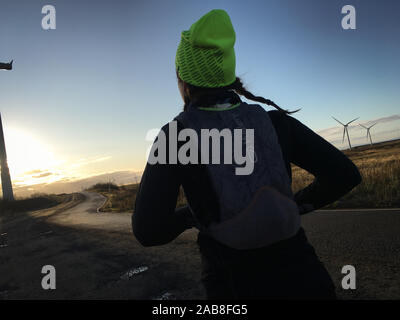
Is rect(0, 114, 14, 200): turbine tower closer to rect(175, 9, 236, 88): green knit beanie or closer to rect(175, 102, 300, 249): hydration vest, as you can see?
rect(175, 9, 236, 88): green knit beanie

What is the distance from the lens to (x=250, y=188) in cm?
104

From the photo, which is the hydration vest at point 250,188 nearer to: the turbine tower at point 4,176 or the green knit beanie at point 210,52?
the green knit beanie at point 210,52

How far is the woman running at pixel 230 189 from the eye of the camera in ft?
3.33

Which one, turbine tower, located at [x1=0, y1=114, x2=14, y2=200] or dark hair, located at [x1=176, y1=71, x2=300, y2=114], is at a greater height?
dark hair, located at [x1=176, y1=71, x2=300, y2=114]

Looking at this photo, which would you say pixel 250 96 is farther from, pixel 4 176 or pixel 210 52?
pixel 4 176

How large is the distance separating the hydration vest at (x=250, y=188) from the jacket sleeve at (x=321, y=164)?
0.63ft

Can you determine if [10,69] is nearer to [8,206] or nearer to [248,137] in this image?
[8,206]

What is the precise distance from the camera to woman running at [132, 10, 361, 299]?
1.01 metres

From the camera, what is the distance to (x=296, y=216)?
1.11 metres

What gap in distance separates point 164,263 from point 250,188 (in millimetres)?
3802

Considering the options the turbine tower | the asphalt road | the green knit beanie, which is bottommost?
the turbine tower

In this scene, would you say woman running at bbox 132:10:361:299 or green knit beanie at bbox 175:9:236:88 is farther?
green knit beanie at bbox 175:9:236:88

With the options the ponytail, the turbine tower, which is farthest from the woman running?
the turbine tower

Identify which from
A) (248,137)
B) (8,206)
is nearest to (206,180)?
(248,137)
